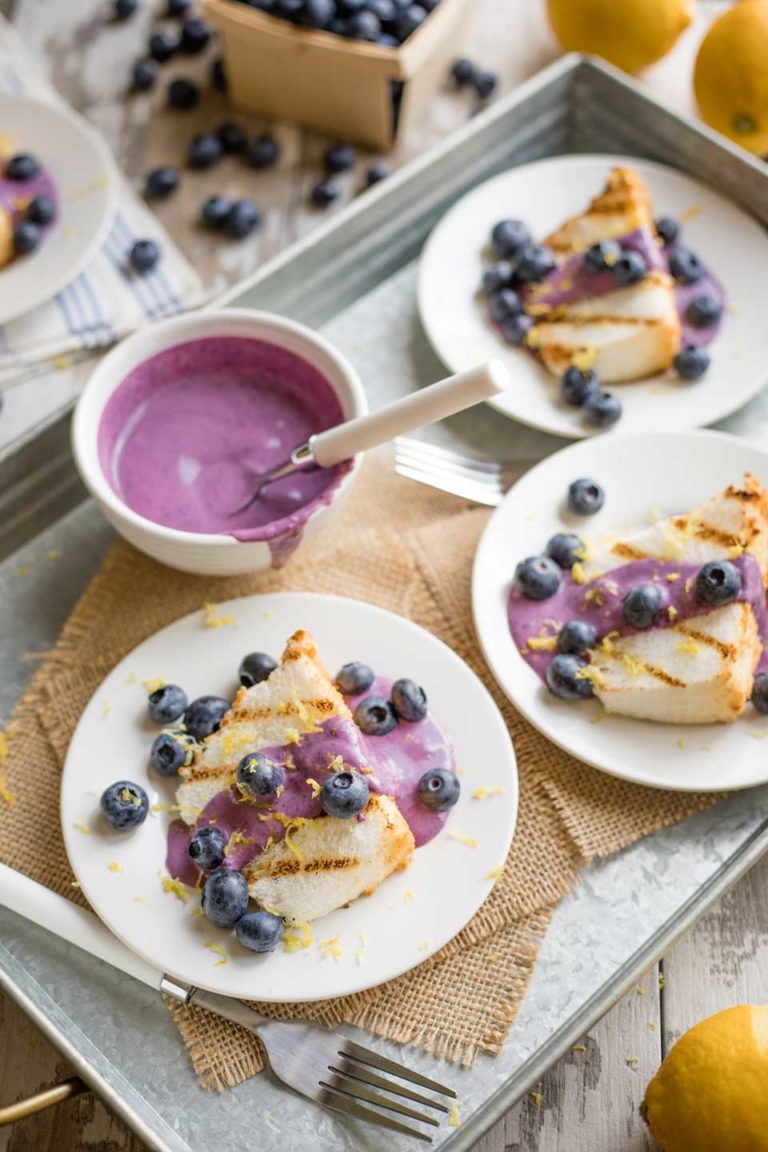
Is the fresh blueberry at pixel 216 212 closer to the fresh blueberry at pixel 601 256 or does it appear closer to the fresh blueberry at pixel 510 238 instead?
the fresh blueberry at pixel 510 238

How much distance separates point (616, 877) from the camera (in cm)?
201

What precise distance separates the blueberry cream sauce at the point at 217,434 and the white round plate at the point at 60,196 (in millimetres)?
493

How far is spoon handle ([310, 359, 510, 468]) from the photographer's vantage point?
1.83 metres

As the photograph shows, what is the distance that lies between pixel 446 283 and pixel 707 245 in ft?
1.95

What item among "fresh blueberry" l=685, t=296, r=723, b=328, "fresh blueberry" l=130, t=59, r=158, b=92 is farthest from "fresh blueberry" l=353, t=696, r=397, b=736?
"fresh blueberry" l=130, t=59, r=158, b=92

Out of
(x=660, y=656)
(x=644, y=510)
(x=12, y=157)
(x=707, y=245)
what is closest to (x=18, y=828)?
(x=660, y=656)

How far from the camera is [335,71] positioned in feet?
9.30

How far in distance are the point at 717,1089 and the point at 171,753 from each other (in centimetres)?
98

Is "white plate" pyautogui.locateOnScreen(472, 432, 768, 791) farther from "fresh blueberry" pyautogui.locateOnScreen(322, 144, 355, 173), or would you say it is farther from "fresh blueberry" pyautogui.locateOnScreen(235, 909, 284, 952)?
"fresh blueberry" pyautogui.locateOnScreen(322, 144, 355, 173)

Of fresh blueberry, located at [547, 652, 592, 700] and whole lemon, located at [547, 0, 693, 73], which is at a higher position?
whole lemon, located at [547, 0, 693, 73]

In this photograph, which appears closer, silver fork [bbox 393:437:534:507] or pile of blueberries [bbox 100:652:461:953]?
pile of blueberries [bbox 100:652:461:953]

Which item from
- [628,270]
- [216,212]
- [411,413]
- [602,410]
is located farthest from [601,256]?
[216,212]

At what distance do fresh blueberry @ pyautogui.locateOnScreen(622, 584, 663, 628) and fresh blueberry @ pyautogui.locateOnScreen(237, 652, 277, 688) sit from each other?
0.63 metres

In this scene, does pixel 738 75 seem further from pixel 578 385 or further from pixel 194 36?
pixel 194 36
